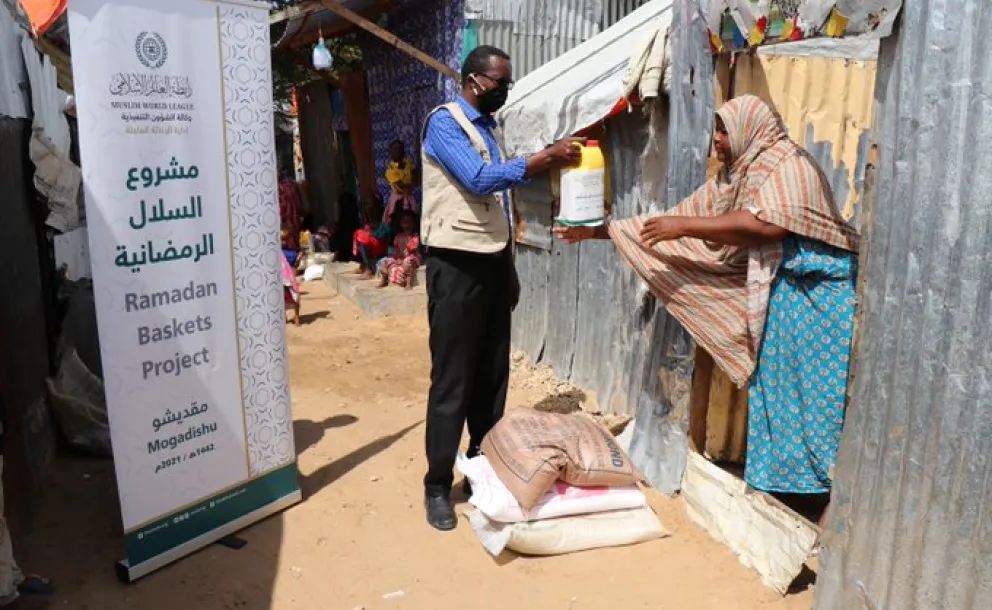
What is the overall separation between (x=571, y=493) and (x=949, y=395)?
5.41 ft

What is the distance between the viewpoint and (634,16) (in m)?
7.04

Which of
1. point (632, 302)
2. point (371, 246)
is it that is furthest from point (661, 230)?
point (371, 246)

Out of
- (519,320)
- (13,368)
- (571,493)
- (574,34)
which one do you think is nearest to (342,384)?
(519,320)

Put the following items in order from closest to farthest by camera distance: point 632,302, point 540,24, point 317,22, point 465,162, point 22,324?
1. point 465,162
2. point 22,324
3. point 632,302
4. point 540,24
5. point 317,22

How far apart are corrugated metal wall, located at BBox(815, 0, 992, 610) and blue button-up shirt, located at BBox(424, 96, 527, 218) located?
137 cm

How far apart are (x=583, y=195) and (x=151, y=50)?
5.82ft

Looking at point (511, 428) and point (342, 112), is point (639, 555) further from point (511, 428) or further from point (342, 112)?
point (342, 112)

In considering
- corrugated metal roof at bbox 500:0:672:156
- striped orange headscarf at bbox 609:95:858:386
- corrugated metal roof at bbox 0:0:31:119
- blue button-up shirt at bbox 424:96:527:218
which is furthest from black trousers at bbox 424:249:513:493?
corrugated metal roof at bbox 0:0:31:119

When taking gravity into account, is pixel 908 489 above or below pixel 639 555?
above

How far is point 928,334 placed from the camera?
230cm

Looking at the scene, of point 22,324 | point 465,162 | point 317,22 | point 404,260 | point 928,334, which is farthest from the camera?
point 317,22

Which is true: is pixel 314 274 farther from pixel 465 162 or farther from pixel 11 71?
pixel 465 162

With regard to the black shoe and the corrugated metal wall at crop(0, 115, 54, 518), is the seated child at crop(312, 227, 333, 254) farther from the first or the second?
the black shoe

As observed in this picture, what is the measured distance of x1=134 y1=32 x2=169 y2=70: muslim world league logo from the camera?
115 inches
